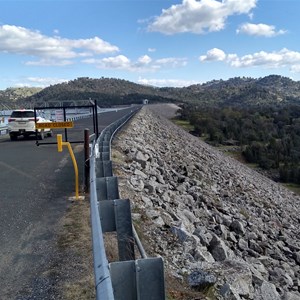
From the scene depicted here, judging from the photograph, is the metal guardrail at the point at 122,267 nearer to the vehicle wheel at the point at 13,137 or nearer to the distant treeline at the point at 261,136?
the vehicle wheel at the point at 13,137

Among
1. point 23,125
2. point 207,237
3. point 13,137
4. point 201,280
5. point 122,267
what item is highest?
point 23,125

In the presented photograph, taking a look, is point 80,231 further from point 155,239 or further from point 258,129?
point 258,129

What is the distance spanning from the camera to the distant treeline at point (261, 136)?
51128 mm

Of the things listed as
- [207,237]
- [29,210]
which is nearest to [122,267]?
[29,210]

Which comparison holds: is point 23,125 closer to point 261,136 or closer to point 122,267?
point 122,267

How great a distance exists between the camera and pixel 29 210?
8805 mm

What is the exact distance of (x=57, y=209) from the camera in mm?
8828

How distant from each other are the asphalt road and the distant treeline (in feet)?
117

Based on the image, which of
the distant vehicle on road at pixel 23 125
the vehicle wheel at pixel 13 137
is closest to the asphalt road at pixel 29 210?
the distant vehicle on road at pixel 23 125

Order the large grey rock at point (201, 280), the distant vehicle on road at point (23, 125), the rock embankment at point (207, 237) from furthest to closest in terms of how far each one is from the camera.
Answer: the distant vehicle on road at point (23, 125) → the rock embankment at point (207, 237) → the large grey rock at point (201, 280)

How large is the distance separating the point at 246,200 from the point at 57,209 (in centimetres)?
1295

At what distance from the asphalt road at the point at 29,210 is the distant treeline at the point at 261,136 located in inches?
1402

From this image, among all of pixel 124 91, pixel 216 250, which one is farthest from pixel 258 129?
pixel 124 91

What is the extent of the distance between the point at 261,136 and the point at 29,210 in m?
64.3
